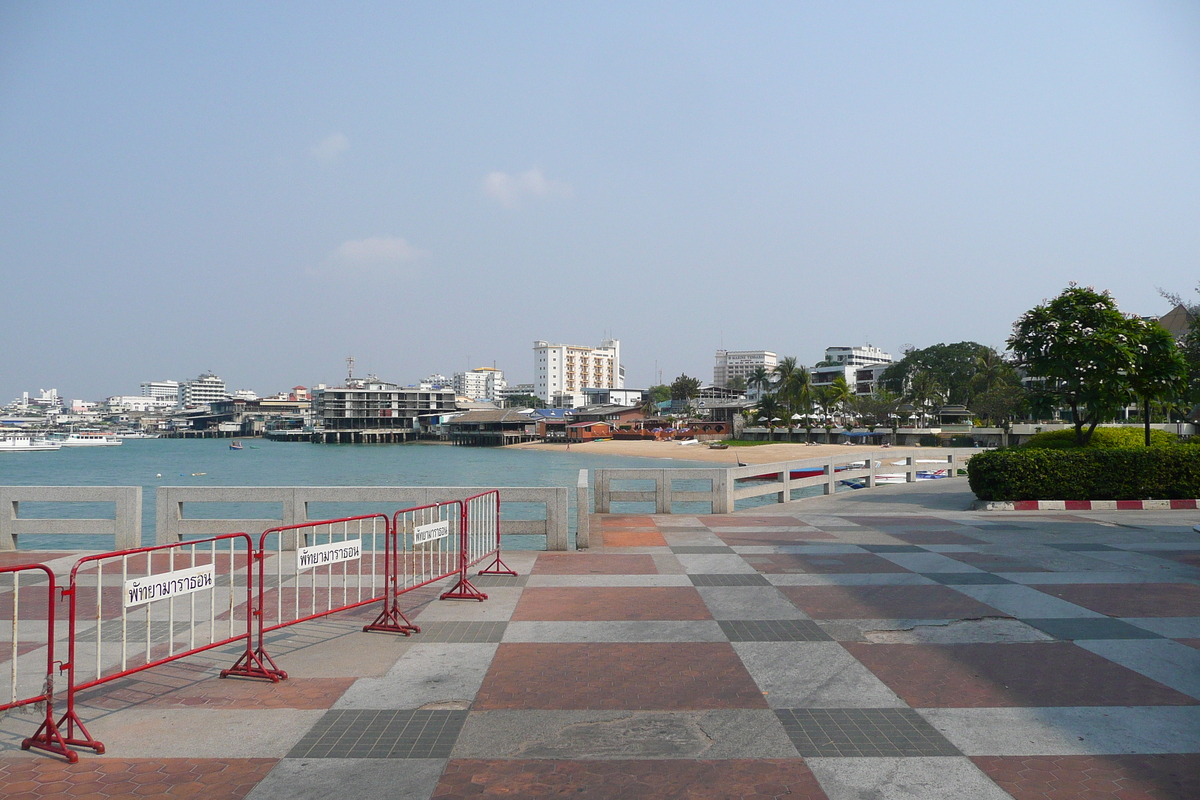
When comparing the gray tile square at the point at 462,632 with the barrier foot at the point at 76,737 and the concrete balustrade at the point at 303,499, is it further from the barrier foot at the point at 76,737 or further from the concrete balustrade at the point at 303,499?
the concrete balustrade at the point at 303,499

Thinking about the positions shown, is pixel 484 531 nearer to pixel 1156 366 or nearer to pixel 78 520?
pixel 78 520

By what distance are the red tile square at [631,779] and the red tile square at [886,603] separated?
13.7ft

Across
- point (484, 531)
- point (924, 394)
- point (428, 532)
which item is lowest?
point (484, 531)

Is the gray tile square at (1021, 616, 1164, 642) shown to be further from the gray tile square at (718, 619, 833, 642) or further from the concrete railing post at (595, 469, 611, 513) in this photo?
the concrete railing post at (595, 469, 611, 513)

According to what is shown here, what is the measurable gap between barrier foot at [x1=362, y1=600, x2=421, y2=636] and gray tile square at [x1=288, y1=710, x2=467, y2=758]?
2.15 metres

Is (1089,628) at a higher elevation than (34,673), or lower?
lower

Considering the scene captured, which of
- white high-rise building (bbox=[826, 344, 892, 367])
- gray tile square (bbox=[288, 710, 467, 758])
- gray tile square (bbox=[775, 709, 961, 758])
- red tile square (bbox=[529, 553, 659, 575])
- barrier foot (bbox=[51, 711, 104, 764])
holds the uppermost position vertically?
white high-rise building (bbox=[826, 344, 892, 367])

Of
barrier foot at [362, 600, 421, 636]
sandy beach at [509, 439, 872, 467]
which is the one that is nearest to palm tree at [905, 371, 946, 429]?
sandy beach at [509, 439, 872, 467]

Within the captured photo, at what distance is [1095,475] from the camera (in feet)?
62.8

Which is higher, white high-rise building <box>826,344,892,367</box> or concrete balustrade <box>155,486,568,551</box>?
white high-rise building <box>826,344,892,367</box>

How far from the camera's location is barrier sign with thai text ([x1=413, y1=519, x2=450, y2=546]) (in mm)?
8957

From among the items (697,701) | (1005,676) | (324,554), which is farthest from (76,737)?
(1005,676)

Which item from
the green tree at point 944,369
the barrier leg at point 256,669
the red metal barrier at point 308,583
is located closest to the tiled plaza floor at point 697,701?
the barrier leg at point 256,669

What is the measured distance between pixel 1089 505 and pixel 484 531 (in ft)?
52.2
